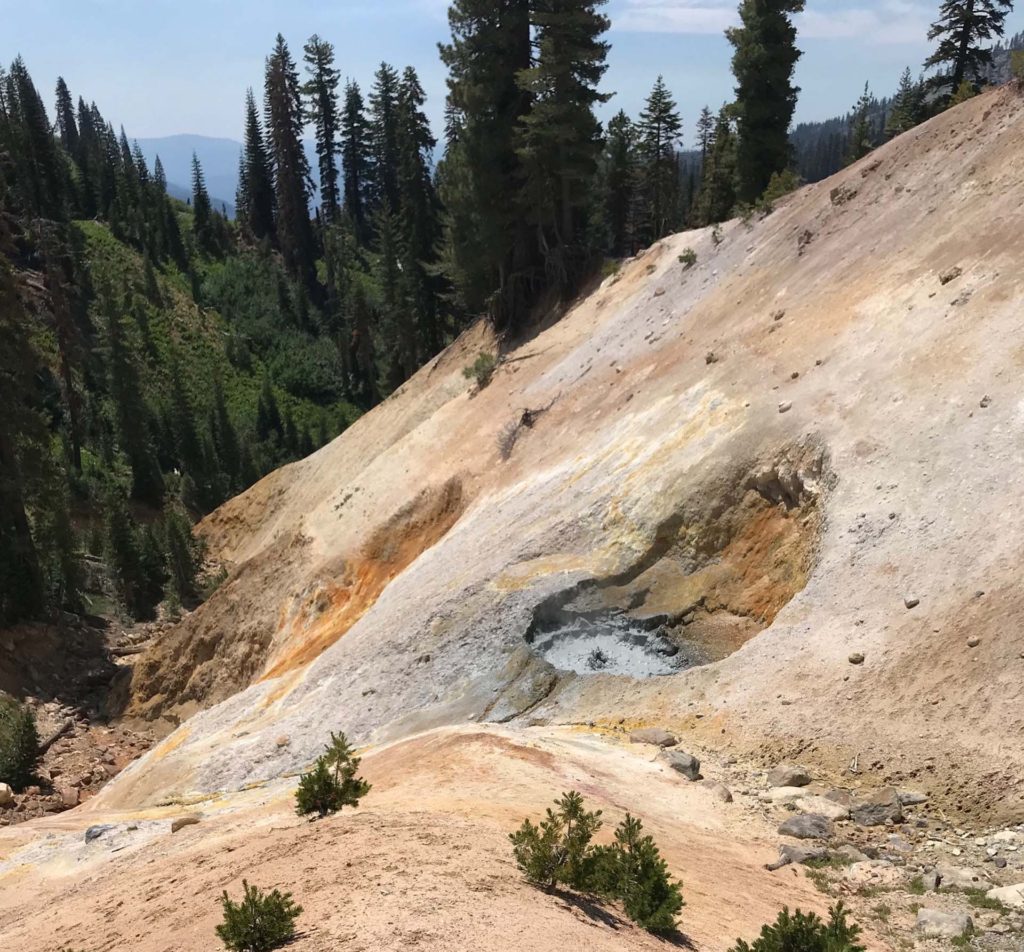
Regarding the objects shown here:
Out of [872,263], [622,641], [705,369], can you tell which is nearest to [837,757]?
[622,641]

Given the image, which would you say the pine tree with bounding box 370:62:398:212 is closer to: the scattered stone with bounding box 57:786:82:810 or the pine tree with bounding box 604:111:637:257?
the pine tree with bounding box 604:111:637:257

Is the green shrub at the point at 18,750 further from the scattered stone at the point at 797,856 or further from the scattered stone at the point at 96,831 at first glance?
the scattered stone at the point at 797,856

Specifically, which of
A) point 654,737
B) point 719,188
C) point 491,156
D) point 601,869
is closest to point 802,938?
point 601,869

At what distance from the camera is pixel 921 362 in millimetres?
14188

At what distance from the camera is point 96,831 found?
11.1 metres

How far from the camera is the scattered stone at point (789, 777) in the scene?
9.48m

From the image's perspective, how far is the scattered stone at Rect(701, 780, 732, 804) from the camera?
9.51 m

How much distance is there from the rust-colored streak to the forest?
36.4 feet

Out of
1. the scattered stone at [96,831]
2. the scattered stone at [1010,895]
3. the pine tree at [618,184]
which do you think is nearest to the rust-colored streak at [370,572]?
the scattered stone at [96,831]

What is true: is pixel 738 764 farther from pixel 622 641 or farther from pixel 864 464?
pixel 864 464

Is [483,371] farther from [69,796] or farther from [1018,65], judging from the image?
[69,796]

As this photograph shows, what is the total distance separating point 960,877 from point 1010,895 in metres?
0.48

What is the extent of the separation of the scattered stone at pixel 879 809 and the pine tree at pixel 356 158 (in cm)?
8572

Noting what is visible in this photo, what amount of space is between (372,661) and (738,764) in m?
8.37
